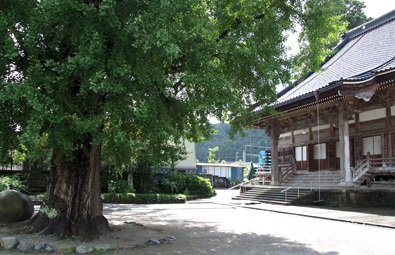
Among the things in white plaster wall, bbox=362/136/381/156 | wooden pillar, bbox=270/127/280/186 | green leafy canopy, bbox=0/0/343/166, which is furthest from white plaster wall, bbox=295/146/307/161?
green leafy canopy, bbox=0/0/343/166

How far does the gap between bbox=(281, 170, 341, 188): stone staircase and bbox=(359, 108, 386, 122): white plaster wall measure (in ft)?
10.7

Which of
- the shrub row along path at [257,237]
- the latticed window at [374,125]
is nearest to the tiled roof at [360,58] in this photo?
the latticed window at [374,125]

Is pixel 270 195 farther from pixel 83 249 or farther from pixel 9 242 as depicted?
pixel 9 242

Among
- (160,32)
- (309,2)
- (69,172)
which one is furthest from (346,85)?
(69,172)

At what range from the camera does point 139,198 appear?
19.2 metres

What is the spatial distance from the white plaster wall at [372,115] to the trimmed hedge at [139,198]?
1128 cm

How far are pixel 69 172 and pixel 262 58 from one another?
6233 mm

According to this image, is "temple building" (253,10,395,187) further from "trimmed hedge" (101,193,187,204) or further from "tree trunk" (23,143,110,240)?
"tree trunk" (23,143,110,240)

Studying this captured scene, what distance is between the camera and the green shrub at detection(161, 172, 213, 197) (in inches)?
906

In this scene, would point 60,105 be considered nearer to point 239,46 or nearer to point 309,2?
point 239,46

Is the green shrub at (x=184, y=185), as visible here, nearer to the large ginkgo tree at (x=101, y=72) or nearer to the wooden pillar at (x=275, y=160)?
the wooden pillar at (x=275, y=160)

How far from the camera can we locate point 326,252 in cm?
667

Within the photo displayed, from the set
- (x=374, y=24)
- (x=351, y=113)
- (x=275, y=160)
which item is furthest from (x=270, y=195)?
(x=374, y=24)

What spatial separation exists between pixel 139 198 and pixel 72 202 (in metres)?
→ 11.4
